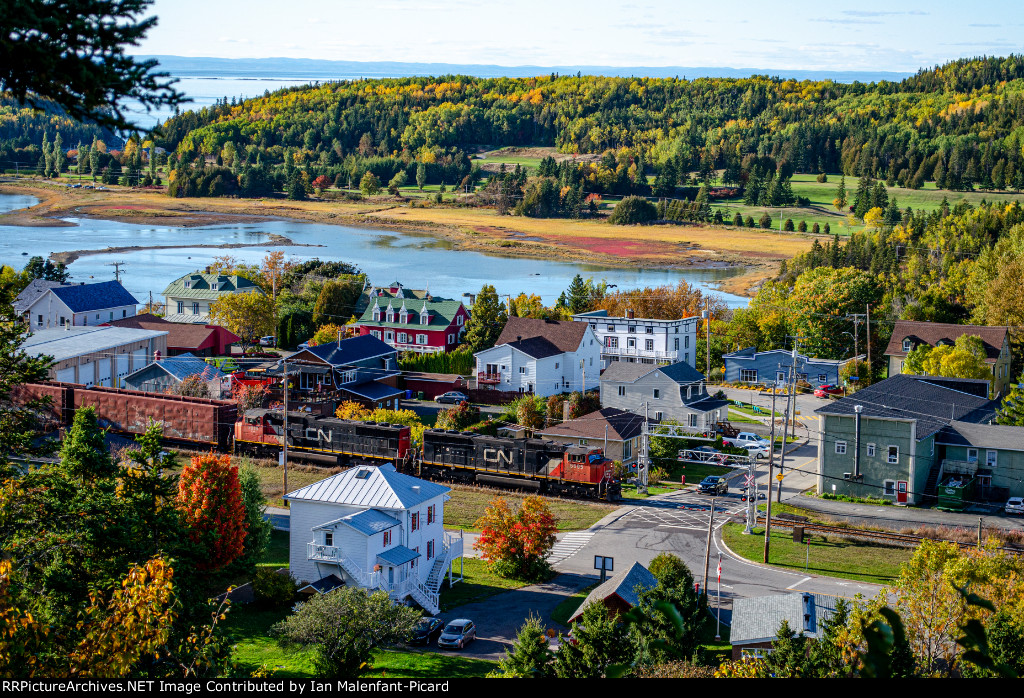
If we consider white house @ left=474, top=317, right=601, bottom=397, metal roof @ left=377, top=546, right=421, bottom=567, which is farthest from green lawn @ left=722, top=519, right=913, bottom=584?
white house @ left=474, top=317, right=601, bottom=397

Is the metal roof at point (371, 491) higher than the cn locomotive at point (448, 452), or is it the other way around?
the metal roof at point (371, 491)

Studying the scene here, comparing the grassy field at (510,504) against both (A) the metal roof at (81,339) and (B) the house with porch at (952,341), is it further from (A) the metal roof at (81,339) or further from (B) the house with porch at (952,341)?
(B) the house with porch at (952,341)

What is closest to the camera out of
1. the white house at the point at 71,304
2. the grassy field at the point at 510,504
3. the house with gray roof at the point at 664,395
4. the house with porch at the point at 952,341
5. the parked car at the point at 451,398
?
the grassy field at the point at 510,504

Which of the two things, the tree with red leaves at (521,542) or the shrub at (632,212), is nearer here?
the tree with red leaves at (521,542)

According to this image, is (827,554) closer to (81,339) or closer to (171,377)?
(171,377)

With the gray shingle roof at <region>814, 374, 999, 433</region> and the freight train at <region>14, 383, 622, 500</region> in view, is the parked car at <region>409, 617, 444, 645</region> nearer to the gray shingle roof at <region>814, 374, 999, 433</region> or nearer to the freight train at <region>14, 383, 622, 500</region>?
the freight train at <region>14, 383, 622, 500</region>

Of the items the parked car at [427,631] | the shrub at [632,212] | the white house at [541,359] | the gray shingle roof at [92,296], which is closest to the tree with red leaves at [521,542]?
the parked car at [427,631]
